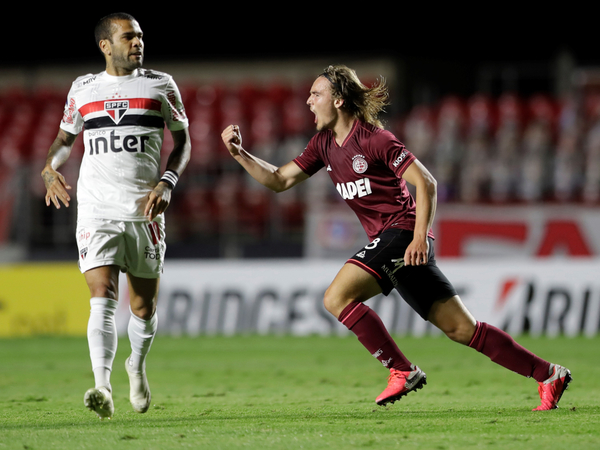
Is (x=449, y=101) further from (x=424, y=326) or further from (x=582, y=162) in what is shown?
(x=424, y=326)

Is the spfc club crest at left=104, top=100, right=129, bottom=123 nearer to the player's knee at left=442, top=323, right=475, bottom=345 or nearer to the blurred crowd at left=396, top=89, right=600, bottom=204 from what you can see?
the player's knee at left=442, top=323, right=475, bottom=345

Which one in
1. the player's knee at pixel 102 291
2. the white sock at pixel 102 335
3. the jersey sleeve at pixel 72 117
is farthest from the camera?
the jersey sleeve at pixel 72 117

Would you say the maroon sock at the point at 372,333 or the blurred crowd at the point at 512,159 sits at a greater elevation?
the blurred crowd at the point at 512,159

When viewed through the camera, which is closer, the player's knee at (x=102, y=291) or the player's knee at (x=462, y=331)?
the player's knee at (x=102, y=291)

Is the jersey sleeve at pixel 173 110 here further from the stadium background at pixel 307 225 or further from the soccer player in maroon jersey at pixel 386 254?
the stadium background at pixel 307 225

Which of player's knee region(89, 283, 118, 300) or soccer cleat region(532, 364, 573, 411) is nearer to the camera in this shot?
player's knee region(89, 283, 118, 300)

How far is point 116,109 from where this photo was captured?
5449 millimetres

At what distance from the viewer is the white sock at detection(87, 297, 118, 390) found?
5.12 m

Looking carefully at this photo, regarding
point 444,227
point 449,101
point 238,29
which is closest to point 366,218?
point 444,227

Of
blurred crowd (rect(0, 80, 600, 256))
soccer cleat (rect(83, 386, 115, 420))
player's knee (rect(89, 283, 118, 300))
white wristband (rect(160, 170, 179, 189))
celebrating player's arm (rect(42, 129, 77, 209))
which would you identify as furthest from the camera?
blurred crowd (rect(0, 80, 600, 256))

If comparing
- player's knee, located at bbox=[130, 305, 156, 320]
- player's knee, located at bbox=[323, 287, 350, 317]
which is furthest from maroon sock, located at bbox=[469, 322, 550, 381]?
player's knee, located at bbox=[130, 305, 156, 320]

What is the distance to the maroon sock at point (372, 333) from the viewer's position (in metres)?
5.38

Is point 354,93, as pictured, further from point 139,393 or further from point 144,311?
point 139,393

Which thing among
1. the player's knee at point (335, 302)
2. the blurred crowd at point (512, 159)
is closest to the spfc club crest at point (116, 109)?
the player's knee at point (335, 302)
